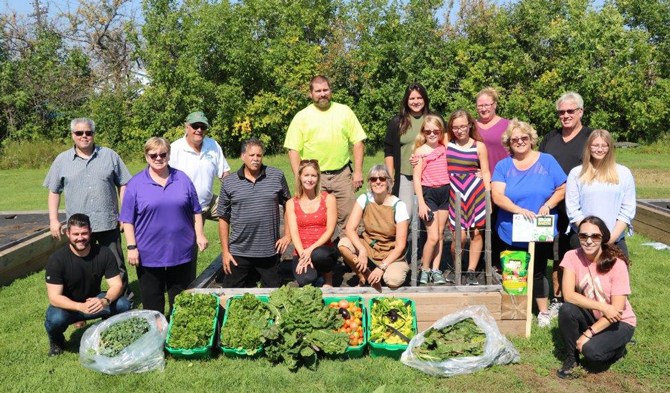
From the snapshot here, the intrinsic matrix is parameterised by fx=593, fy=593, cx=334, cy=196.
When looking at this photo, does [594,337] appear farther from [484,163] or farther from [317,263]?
[317,263]

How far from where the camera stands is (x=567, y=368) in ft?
14.9

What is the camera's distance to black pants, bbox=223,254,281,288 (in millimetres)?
5684

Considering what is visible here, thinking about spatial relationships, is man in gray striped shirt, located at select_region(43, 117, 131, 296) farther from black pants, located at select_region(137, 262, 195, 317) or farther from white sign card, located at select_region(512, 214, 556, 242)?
white sign card, located at select_region(512, 214, 556, 242)

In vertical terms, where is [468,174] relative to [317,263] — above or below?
above

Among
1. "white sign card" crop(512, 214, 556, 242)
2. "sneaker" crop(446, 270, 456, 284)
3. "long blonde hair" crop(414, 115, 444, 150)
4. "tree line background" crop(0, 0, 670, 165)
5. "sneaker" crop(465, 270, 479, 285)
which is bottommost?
"sneaker" crop(446, 270, 456, 284)

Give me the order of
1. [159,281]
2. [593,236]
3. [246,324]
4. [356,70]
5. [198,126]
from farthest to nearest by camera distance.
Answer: [356,70], [198,126], [159,281], [246,324], [593,236]

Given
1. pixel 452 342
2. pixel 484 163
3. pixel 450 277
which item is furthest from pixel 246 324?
pixel 484 163

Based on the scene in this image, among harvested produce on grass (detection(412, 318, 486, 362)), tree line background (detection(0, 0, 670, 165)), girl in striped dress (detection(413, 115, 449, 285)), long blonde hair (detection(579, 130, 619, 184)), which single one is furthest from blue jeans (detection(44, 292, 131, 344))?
tree line background (detection(0, 0, 670, 165))

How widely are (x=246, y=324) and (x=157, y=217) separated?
1209 millimetres

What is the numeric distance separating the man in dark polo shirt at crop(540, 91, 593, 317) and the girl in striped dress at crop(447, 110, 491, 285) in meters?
0.68

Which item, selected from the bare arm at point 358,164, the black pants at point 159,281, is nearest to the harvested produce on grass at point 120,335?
the black pants at point 159,281

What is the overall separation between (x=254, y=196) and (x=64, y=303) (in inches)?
72.4

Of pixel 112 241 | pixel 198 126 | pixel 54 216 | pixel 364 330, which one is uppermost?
pixel 198 126

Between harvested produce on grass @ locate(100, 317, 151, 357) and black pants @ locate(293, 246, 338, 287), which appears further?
black pants @ locate(293, 246, 338, 287)
